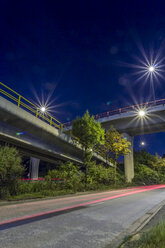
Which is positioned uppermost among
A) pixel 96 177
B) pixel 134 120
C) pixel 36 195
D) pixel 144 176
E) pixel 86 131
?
pixel 134 120

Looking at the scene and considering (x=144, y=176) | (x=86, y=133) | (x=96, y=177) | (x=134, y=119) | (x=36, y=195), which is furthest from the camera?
(x=144, y=176)

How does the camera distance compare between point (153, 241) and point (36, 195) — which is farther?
point (36, 195)

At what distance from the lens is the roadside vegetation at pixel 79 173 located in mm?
10586

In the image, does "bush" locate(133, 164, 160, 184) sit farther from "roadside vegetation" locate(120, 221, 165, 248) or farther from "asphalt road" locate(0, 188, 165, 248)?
"roadside vegetation" locate(120, 221, 165, 248)

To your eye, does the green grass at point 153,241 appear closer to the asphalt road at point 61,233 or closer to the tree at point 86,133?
the asphalt road at point 61,233

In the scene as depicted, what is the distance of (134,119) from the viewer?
3138 centimetres

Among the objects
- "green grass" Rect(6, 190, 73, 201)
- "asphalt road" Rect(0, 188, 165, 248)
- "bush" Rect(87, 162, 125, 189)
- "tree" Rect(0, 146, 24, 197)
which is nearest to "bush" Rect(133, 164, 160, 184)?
"bush" Rect(87, 162, 125, 189)

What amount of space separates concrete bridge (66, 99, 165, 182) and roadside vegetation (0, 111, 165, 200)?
12.5 feet

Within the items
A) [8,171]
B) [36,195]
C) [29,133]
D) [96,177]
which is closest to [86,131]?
[96,177]

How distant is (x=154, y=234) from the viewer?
343 cm

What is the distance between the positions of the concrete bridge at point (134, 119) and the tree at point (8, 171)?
22.3m

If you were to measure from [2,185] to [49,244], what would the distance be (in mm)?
8188

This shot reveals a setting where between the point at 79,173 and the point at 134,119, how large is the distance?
17.4 metres

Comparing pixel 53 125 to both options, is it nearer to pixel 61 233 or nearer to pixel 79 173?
pixel 79 173
